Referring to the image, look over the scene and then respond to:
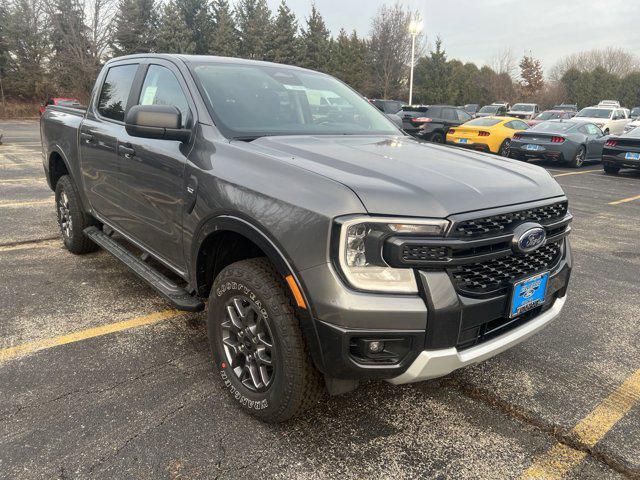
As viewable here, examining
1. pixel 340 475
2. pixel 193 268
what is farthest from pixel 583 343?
pixel 193 268

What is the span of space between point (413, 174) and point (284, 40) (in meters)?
46.9

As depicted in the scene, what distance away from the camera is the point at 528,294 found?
234 cm

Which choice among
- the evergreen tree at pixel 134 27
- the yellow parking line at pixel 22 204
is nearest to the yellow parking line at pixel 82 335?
the yellow parking line at pixel 22 204

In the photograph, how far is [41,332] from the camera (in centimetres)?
336

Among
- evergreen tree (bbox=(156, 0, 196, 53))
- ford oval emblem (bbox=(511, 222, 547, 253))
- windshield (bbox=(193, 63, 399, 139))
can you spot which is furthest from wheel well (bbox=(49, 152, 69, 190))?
evergreen tree (bbox=(156, 0, 196, 53))

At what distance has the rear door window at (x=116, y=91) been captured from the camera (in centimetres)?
384

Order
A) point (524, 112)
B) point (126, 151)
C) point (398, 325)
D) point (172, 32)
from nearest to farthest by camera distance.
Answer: point (398, 325)
point (126, 151)
point (524, 112)
point (172, 32)

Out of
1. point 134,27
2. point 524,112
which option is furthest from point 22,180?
point 134,27

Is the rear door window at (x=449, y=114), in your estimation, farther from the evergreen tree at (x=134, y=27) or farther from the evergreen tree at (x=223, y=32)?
the evergreen tree at (x=134, y=27)

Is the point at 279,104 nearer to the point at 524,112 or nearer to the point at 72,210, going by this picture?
the point at 72,210

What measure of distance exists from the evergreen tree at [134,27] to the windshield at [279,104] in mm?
41178

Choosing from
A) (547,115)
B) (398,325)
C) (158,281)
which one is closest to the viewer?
(398,325)

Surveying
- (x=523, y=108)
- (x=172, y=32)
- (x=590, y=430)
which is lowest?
(x=590, y=430)

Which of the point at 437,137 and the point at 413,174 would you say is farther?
the point at 437,137
